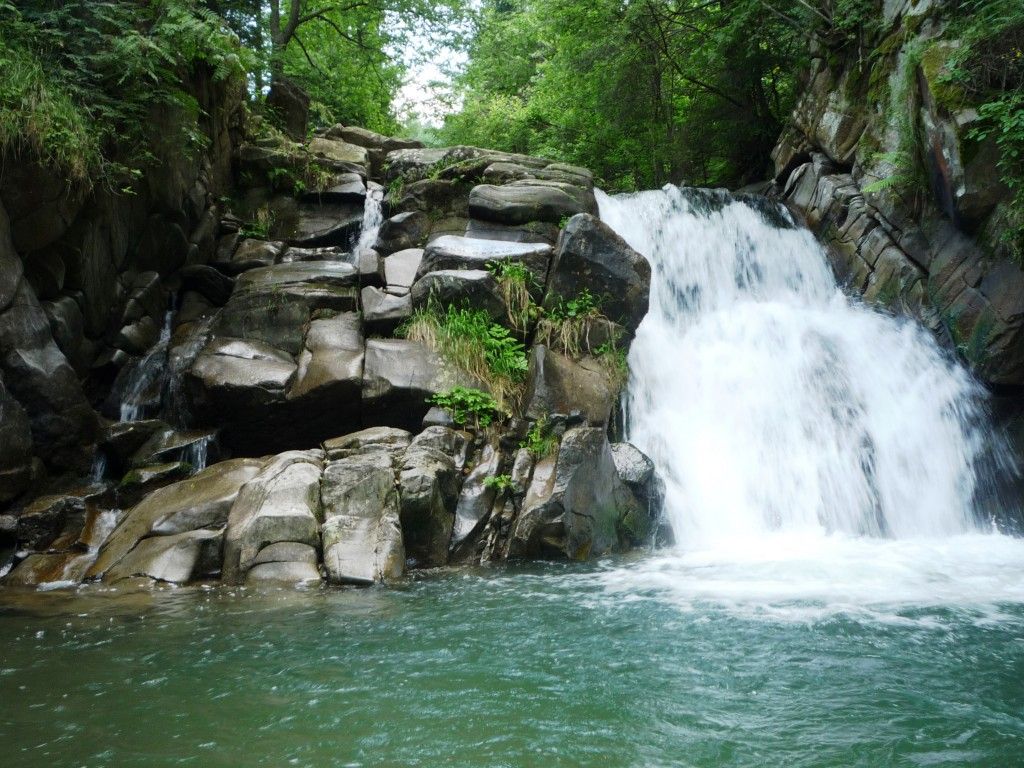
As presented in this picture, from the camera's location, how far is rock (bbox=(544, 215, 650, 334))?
950 cm

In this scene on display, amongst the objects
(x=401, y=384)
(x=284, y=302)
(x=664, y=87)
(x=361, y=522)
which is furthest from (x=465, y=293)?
(x=664, y=87)

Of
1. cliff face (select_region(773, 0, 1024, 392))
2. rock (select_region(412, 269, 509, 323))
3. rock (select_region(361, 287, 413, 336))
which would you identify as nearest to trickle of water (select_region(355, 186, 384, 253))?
rock (select_region(361, 287, 413, 336))

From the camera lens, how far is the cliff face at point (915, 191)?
9.27 meters

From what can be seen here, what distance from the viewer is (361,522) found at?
6.52 m

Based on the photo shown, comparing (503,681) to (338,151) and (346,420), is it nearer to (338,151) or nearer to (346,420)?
(346,420)

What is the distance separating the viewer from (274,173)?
41.6 feet

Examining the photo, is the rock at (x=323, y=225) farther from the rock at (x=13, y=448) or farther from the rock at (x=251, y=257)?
the rock at (x=13, y=448)

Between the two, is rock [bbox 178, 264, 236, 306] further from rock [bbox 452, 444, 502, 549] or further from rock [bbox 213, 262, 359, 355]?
rock [bbox 452, 444, 502, 549]

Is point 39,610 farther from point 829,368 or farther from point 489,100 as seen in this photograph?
point 489,100

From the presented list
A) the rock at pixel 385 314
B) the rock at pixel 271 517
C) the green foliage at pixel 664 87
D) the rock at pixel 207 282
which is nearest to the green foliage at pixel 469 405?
the rock at pixel 385 314

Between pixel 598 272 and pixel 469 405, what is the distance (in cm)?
264

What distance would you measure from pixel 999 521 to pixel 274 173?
38.4 feet

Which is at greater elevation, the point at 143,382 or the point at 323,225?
the point at 323,225

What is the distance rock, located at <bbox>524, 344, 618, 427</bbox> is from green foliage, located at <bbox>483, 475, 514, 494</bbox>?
3.11 ft
